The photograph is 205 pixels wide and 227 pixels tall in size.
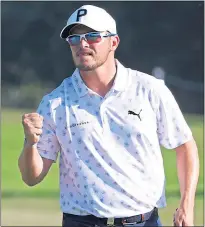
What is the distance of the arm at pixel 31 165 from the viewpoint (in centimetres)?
465

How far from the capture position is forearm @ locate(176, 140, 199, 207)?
15.5ft

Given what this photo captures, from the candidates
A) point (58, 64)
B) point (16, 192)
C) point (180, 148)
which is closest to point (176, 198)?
point (16, 192)

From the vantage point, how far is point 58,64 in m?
29.2

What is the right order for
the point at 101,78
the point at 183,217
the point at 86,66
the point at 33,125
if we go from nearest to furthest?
the point at 33,125
the point at 183,217
the point at 86,66
the point at 101,78

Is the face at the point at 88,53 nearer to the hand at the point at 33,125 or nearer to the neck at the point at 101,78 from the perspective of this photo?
the neck at the point at 101,78

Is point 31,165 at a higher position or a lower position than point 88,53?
lower

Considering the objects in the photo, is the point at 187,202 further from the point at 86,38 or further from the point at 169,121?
the point at 86,38

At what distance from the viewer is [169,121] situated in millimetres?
4828

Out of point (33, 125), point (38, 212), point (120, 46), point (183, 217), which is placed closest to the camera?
point (33, 125)

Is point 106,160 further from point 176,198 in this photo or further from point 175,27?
point 175,27

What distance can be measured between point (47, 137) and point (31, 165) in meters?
0.22

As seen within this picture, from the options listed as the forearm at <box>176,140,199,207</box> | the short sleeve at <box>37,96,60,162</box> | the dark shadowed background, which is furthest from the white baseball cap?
the dark shadowed background

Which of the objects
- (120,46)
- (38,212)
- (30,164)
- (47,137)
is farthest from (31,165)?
(120,46)

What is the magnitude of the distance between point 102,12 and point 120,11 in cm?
2517
